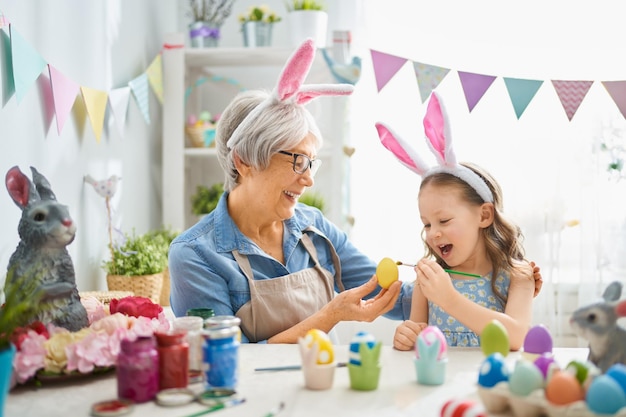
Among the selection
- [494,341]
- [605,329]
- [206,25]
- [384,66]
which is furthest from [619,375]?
[206,25]

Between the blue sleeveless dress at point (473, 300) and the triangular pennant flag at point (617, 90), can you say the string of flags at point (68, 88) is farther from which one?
the triangular pennant flag at point (617, 90)

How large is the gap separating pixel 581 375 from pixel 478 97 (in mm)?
1865

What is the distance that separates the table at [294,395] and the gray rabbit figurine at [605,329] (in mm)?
233

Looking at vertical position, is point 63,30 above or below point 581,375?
above

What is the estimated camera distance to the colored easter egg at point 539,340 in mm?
1418

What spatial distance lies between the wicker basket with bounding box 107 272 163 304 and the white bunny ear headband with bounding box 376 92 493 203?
120cm

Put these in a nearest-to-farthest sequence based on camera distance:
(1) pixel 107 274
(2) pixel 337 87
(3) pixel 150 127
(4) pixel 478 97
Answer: (2) pixel 337 87 < (1) pixel 107 274 < (4) pixel 478 97 < (3) pixel 150 127

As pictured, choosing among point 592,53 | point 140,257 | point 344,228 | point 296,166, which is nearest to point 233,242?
point 296,166

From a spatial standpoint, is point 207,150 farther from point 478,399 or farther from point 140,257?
point 478,399

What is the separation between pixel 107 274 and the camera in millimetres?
2494

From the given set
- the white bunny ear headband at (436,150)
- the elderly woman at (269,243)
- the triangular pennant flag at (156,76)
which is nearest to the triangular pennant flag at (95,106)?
the triangular pennant flag at (156,76)

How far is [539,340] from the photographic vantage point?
4.65 ft

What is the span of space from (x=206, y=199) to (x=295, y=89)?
1.47 m

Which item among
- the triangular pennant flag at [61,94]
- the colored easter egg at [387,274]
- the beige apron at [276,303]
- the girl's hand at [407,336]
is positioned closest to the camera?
the girl's hand at [407,336]
